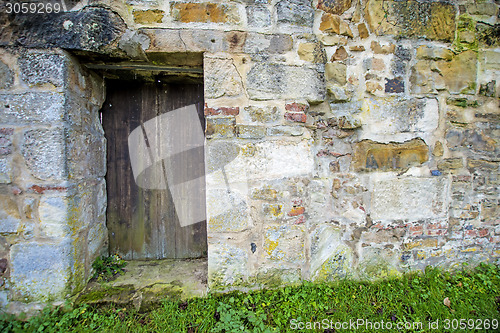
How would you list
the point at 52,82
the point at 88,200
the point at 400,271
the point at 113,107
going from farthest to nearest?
the point at 113,107
the point at 400,271
the point at 88,200
the point at 52,82

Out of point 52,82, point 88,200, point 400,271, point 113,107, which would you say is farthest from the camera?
point 113,107

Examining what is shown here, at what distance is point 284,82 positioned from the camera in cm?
165

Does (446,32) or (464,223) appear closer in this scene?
(446,32)

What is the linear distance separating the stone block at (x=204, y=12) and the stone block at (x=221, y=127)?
69cm

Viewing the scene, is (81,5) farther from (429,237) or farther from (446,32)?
(429,237)

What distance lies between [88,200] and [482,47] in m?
3.38

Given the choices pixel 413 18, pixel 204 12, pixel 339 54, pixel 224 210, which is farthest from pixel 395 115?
pixel 204 12

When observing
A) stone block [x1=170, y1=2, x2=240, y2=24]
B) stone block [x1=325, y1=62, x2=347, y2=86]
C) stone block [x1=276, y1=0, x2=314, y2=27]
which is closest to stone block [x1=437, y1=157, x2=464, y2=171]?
stone block [x1=325, y1=62, x2=347, y2=86]

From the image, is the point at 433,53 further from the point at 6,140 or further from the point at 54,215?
the point at 6,140

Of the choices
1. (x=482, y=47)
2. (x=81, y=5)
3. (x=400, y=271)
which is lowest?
(x=400, y=271)

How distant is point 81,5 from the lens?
5.08ft

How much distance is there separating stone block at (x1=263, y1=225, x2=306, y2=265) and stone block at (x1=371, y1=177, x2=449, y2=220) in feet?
2.11

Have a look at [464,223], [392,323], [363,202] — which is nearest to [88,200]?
[363,202]

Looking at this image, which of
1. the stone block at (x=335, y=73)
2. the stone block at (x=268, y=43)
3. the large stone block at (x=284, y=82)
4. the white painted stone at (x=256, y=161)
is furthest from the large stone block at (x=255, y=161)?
the stone block at (x=268, y=43)
